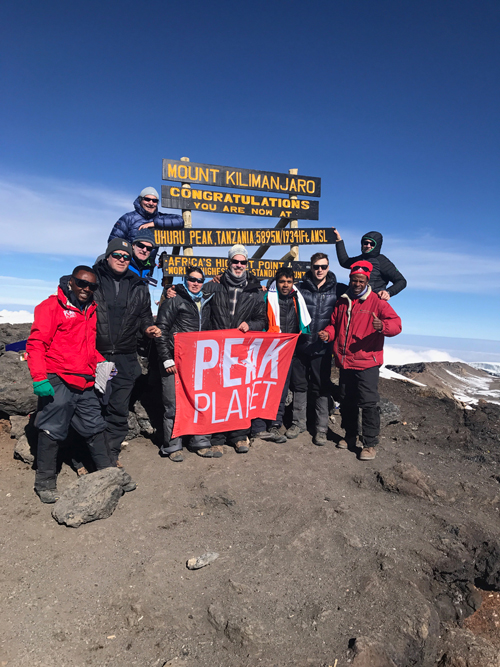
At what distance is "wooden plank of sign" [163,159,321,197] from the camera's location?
316 inches

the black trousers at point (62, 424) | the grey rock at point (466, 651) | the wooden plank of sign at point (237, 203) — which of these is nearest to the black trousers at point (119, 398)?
the black trousers at point (62, 424)

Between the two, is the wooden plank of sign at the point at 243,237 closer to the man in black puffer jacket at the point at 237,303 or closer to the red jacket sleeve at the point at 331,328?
the man in black puffer jacket at the point at 237,303

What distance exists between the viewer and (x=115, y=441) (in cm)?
576

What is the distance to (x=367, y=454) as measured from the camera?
6641 mm

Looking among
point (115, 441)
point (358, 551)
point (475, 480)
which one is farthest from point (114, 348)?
point (475, 480)

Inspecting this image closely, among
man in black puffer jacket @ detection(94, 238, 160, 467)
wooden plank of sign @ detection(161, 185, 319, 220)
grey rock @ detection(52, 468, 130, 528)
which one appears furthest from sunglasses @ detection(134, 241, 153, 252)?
grey rock @ detection(52, 468, 130, 528)

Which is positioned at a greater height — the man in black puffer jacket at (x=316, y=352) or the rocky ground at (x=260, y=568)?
the man in black puffer jacket at (x=316, y=352)

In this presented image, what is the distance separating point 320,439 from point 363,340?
6.65 ft

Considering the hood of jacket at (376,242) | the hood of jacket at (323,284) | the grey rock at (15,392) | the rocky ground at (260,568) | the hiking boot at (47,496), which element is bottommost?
the rocky ground at (260,568)

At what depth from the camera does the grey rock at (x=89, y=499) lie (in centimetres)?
459

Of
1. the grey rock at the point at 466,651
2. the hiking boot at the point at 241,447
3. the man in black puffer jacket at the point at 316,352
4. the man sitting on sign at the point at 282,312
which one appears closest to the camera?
the grey rock at the point at 466,651

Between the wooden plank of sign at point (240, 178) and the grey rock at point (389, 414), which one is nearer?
the wooden plank of sign at point (240, 178)

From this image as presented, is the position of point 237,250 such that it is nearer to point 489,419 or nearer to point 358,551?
point 358,551

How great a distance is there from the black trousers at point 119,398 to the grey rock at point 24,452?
131 cm
